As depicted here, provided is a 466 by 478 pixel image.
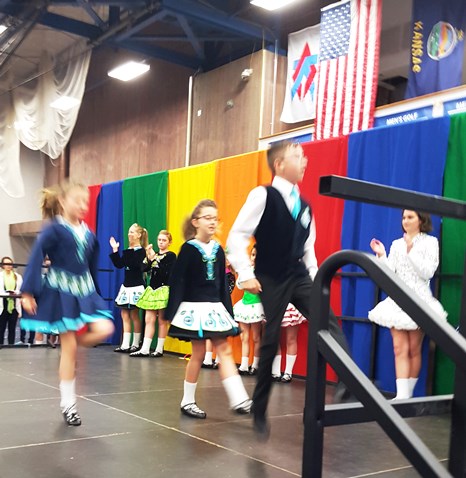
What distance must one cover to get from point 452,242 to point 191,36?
6180mm

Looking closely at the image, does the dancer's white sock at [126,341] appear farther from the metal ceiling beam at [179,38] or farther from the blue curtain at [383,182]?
the metal ceiling beam at [179,38]

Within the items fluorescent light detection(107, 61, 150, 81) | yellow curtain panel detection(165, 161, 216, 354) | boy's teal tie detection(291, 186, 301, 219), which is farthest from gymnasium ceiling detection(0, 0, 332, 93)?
boy's teal tie detection(291, 186, 301, 219)

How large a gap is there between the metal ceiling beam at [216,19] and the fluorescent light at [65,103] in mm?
1811

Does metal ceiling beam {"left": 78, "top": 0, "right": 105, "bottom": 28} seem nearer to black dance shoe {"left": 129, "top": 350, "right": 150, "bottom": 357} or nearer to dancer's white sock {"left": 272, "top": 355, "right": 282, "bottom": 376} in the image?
black dance shoe {"left": 129, "top": 350, "right": 150, "bottom": 357}

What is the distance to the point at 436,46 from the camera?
6477 mm

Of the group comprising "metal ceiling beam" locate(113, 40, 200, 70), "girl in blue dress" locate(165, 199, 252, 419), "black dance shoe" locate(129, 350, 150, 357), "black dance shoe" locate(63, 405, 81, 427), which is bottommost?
"black dance shoe" locate(129, 350, 150, 357)

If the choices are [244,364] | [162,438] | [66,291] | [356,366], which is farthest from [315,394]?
[244,364]

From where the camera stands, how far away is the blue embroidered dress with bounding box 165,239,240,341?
11.5ft

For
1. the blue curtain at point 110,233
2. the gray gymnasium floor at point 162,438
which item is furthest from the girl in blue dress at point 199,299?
the blue curtain at point 110,233

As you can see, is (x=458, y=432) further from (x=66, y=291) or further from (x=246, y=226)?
(x=66, y=291)

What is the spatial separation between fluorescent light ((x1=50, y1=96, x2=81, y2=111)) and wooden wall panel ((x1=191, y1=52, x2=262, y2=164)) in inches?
85.5

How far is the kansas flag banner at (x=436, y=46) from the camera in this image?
6309 millimetres

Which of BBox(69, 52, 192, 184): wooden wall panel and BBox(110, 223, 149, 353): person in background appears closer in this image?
→ BBox(110, 223, 149, 353): person in background

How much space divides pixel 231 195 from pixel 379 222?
185cm
